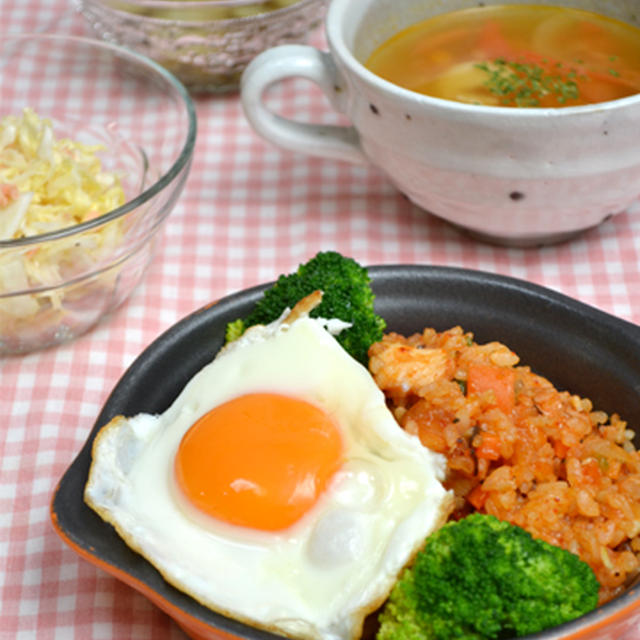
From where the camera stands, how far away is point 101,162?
10.4 feet

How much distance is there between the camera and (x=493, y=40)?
2912 mm

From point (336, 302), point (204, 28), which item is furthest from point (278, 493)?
point (204, 28)

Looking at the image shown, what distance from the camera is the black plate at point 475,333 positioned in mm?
2109

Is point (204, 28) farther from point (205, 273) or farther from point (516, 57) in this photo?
point (516, 57)

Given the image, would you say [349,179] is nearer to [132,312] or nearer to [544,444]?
[132,312]

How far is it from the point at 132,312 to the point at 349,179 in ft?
2.84

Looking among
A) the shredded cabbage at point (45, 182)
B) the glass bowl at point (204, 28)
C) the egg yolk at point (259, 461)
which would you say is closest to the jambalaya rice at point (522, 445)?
the egg yolk at point (259, 461)

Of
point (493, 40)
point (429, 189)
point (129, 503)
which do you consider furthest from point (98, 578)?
point (493, 40)

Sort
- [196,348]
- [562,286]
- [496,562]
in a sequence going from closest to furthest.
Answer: [496,562], [196,348], [562,286]

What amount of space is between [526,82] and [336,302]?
960mm

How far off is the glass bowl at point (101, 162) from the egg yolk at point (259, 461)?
0.80 meters

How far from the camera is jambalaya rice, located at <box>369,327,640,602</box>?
6.04 ft

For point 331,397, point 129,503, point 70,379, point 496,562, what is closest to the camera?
point 496,562

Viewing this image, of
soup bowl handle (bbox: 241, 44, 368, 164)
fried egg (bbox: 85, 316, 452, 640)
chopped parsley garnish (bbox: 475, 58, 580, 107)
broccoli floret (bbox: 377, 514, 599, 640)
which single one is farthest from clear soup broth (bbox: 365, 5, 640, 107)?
broccoli floret (bbox: 377, 514, 599, 640)
